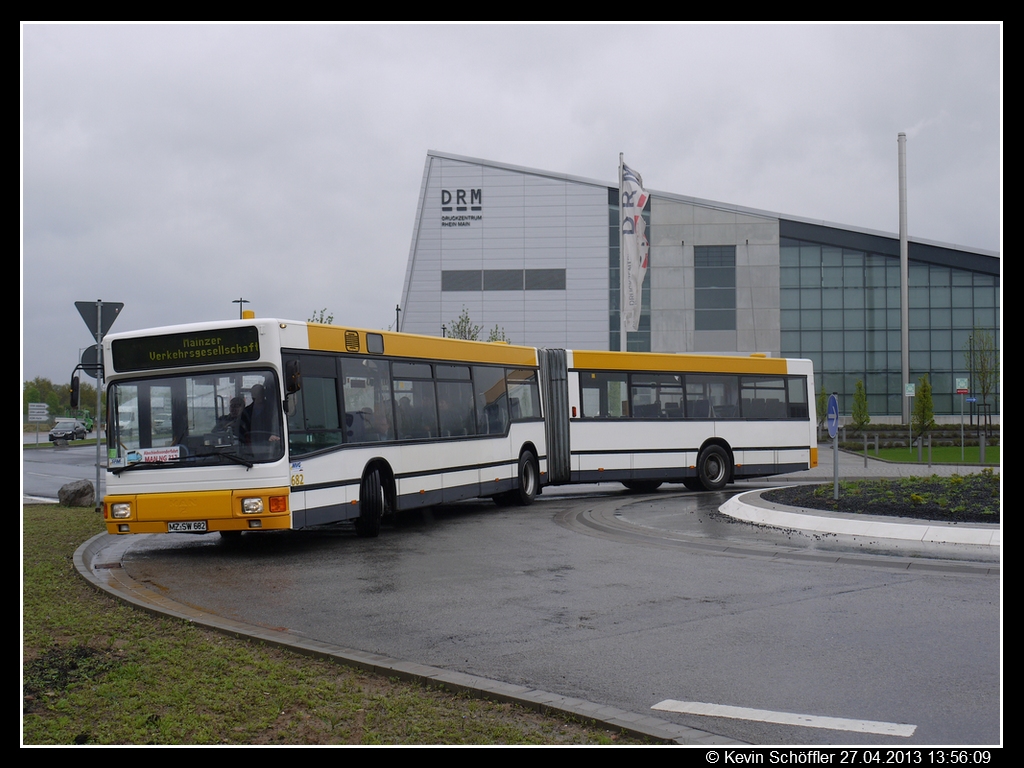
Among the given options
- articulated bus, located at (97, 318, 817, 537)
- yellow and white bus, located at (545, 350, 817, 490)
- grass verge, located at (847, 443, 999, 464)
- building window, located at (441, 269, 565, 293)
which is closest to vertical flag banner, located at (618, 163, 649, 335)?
grass verge, located at (847, 443, 999, 464)

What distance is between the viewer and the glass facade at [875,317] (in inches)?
2584

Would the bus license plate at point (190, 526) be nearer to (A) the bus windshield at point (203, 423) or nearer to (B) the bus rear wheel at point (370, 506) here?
(A) the bus windshield at point (203, 423)

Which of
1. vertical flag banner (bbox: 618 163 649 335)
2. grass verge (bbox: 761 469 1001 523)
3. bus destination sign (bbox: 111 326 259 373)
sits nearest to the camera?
bus destination sign (bbox: 111 326 259 373)

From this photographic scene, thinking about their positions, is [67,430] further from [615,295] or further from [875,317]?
[875,317]

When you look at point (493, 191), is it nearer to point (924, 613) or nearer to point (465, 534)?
point (465, 534)

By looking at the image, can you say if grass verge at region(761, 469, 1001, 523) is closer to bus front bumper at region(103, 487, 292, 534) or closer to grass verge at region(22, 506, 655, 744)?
bus front bumper at region(103, 487, 292, 534)

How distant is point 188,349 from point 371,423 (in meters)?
2.79

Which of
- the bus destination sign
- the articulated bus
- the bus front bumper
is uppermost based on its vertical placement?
the bus destination sign

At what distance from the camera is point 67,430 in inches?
2719

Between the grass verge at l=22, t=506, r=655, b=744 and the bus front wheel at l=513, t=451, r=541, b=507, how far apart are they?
1161 centimetres

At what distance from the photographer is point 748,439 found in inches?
879

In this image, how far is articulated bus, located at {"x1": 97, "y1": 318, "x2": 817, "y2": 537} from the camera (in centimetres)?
1212

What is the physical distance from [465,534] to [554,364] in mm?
6627

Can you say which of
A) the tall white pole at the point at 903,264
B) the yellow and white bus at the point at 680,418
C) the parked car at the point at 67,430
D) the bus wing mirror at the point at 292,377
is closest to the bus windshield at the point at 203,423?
the bus wing mirror at the point at 292,377
